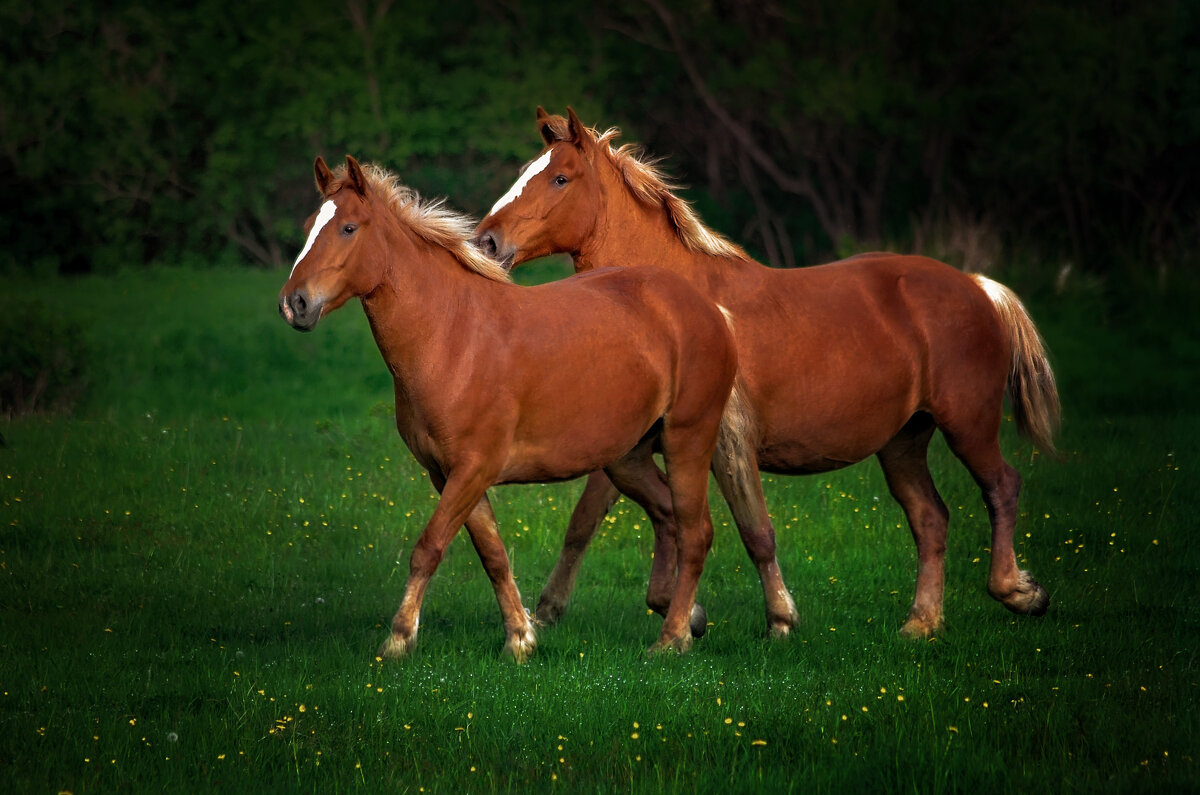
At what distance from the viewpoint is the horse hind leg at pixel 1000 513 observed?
842 centimetres

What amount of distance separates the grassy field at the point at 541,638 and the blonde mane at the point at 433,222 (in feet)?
6.62

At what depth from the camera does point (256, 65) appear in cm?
3097

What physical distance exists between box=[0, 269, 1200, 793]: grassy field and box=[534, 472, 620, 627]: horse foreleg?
204 mm

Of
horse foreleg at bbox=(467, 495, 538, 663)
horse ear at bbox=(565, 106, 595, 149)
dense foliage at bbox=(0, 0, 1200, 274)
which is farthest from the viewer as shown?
dense foliage at bbox=(0, 0, 1200, 274)

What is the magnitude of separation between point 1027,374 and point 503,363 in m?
3.46

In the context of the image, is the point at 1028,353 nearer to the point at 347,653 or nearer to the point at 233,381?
the point at 347,653

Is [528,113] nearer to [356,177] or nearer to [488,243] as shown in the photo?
[488,243]

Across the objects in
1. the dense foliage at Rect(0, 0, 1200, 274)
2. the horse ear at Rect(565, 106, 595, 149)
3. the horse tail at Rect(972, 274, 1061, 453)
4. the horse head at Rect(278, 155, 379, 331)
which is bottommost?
the dense foliage at Rect(0, 0, 1200, 274)

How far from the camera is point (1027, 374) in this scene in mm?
8859

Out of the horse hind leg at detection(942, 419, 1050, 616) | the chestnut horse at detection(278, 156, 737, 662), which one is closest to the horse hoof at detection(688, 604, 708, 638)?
the chestnut horse at detection(278, 156, 737, 662)

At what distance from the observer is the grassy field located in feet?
19.7

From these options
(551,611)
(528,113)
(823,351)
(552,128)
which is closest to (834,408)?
(823,351)

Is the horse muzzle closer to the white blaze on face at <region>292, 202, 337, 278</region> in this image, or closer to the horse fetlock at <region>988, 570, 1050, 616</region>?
the white blaze on face at <region>292, 202, 337, 278</region>

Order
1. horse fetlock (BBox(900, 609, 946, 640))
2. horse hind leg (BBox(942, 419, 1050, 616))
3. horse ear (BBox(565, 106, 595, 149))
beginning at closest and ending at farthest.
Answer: horse fetlock (BBox(900, 609, 946, 640)), horse ear (BBox(565, 106, 595, 149)), horse hind leg (BBox(942, 419, 1050, 616))
